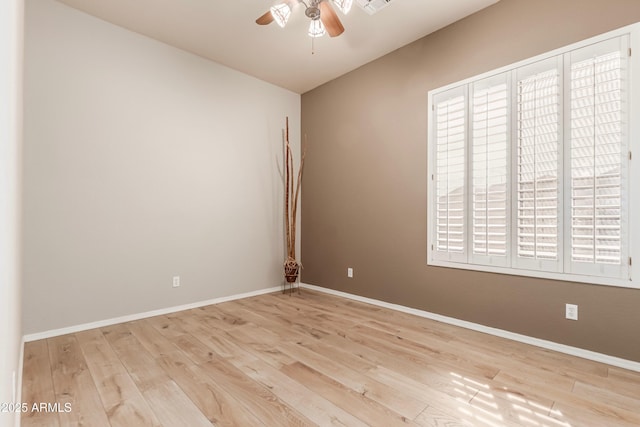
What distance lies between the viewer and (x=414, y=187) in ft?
11.1

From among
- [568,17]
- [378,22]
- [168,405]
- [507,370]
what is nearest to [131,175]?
[168,405]

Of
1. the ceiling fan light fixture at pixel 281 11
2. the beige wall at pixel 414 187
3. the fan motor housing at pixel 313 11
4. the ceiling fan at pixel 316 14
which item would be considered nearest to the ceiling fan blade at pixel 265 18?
the ceiling fan at pixel 316 14

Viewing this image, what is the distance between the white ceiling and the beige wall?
235 millimetres

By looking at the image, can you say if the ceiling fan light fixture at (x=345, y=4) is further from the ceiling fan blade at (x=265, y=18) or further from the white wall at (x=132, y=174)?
the white wall at (x=132, y=174)

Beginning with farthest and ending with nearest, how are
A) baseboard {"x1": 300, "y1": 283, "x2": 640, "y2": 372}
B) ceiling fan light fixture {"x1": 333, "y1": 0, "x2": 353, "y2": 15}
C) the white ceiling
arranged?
the white ceiling → baseboard {"x1": 300, "y1": 283, "x2": 640, "y2": 372} → ceiling fan light fixture {"x1": 333, "y1": 0, "x2": 353, "y2": 15}

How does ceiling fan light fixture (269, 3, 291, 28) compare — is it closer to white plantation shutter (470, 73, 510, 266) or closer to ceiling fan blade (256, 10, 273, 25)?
ceiling fan blade (256, 10, 273, 25)

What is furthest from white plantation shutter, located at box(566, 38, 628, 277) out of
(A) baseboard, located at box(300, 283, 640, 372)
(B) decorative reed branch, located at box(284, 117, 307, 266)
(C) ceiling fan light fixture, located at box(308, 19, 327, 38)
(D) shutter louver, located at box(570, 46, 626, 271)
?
(B) decorative reed branch, located at box(284, 117, 307, 266)

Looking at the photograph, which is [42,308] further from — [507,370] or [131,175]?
[507,370]

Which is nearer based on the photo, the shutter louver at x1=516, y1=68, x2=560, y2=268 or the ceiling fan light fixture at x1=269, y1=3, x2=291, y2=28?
the ceiling fan light fixture at x1=269, y1=3, x2=291, y2=28

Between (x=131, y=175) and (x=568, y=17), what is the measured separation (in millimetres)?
4188

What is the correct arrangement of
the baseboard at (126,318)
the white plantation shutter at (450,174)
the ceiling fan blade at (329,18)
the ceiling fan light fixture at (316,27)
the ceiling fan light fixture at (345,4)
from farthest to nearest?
the white plantation shutter at (450,174)
the baseboard at (126,318)
the ceiling fan light fixture at (316,27)
the ceiling fan blade at (329,18)
the ceiling fan light fixture at (345,4)

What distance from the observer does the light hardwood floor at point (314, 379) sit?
5.41ft

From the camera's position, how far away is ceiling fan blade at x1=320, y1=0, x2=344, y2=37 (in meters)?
2.30

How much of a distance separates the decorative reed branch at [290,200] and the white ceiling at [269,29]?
100cm
